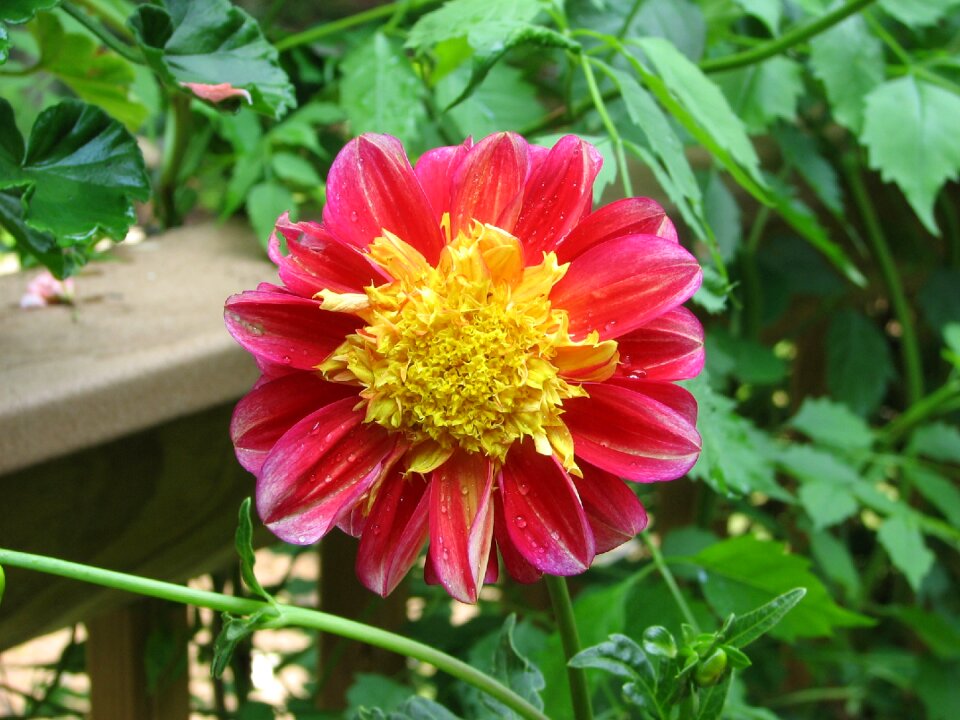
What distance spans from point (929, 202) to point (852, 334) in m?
0.48

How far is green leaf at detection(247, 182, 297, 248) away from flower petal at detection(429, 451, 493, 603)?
1.43ft

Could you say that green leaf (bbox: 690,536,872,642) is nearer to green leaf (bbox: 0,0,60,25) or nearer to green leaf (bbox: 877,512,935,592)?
green leaf (bbox: 877,512,935,592)

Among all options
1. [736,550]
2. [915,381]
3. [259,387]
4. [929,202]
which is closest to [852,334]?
[915,381]

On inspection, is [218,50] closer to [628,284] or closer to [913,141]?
[628,284]

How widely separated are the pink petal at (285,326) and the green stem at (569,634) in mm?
136

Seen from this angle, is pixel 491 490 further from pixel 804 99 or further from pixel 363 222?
pixel 804 99

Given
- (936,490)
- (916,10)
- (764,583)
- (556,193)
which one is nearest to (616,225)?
(556,193)

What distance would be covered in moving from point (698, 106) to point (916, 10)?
1.26 feet

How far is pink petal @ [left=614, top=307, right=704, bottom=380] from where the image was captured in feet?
1.33

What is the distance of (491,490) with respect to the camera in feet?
1.28

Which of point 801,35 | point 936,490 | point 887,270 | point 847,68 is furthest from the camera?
point 887,270

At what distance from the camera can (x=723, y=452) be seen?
1.98 feet

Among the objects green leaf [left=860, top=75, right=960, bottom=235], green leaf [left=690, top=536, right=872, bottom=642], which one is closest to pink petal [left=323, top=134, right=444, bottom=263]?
green leaf [left=690, top=536, right=872, bottom=642]

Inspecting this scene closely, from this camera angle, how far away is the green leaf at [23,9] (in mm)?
439
